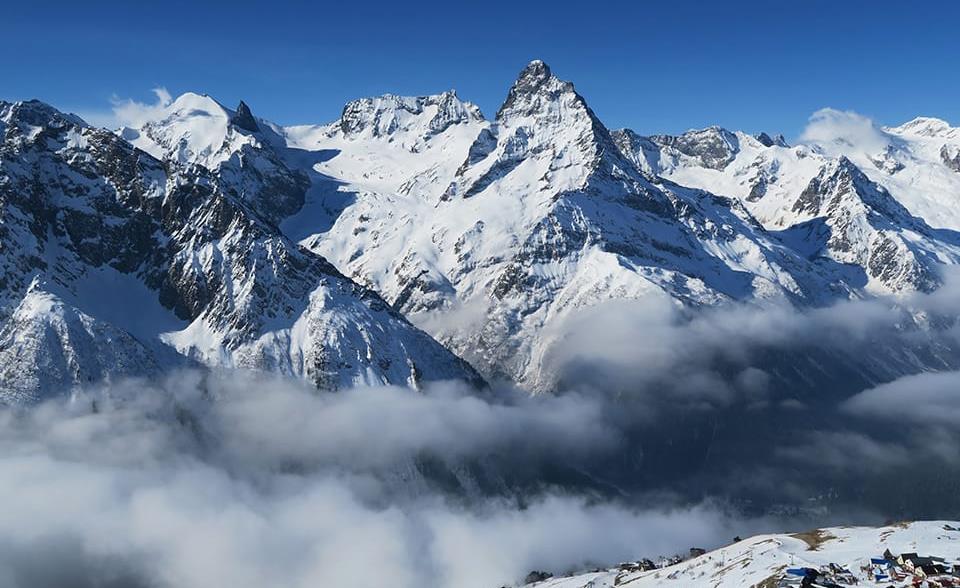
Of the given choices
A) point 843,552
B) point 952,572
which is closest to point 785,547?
point 843,552

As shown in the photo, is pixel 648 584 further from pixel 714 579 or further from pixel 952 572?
pixel 952 572

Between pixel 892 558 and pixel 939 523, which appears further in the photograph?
pixel 939 523

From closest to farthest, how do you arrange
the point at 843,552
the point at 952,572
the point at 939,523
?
the point at 952,572, the point at 843,552, the point at 939,523

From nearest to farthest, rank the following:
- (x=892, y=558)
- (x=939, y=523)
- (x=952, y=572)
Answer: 1. (x=952, y=572)
2. (x=892, y=558)
3. (x=939, y=523)

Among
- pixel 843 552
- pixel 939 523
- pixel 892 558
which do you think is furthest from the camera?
pixel 939 523

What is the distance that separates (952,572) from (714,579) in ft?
138

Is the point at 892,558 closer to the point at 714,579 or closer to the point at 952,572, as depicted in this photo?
the point at 952,572

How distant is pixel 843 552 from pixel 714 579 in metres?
23.0

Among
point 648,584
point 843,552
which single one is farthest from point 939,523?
point 648,584

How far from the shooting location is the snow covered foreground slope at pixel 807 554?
15112 cm

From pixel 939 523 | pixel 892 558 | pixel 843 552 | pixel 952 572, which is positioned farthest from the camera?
pixel 939 523

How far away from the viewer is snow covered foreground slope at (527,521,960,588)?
151125 mm

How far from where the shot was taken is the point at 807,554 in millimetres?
162875

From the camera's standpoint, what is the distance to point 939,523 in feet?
582
